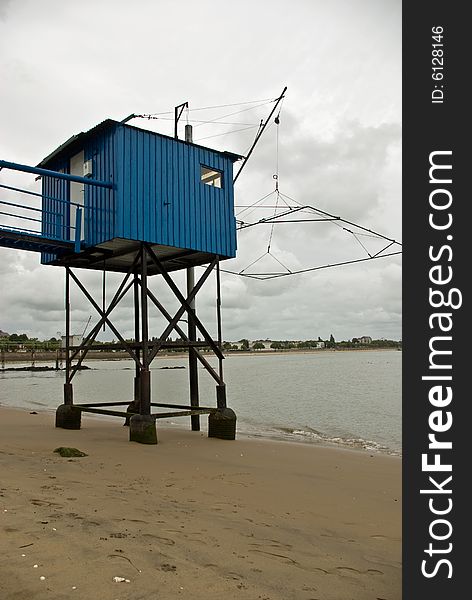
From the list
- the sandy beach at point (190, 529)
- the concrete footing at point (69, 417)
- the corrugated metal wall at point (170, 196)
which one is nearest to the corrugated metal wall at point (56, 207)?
the corrugated metal wall at point (170, 196)

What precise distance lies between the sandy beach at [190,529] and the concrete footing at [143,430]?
1.79m

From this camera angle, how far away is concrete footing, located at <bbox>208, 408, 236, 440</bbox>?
15.2m

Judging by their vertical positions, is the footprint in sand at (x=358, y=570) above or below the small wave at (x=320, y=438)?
above

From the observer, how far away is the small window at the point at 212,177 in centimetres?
1588

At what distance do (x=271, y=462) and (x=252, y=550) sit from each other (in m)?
6.74

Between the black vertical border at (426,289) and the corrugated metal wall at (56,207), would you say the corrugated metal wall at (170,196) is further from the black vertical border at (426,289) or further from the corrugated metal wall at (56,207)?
the black vertical border at (426,289)

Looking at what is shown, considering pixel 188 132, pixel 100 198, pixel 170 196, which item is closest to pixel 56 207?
pixel 100 198

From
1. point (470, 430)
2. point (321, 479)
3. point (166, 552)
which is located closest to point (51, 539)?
point (166, 552)

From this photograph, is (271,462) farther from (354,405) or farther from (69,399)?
(354,405)

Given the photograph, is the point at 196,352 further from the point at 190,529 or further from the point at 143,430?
the point at 190,529

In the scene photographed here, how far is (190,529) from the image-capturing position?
5629 mm

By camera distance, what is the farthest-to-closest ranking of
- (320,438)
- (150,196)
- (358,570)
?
(320,438), (150,196), (358,570)

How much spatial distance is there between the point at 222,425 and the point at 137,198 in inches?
266

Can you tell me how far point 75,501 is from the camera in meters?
6.24
